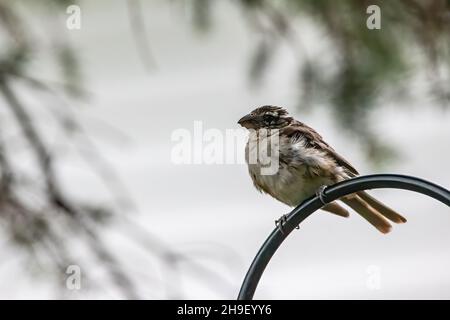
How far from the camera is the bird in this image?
1.96m

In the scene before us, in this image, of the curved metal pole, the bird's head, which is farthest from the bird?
the curved metal pole

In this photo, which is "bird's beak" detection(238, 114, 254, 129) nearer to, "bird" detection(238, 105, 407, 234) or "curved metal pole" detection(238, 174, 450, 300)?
"bird" detection(238, 105, 407, 234)

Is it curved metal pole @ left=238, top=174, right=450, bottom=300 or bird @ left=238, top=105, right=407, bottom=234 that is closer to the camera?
curved metal pole @ left=238, top=174, right=450, bottom=300

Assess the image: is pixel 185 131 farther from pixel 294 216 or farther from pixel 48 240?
pixel 294 216

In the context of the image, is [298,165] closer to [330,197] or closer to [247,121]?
[247,121]

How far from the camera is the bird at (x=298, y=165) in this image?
77.0 inches

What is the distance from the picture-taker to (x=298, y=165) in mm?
1979

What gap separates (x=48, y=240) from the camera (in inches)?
89.0

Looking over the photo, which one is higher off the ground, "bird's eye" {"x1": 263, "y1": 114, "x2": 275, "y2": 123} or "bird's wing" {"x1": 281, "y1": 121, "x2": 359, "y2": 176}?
"bird's eye" {"x1": 263, "y1": 114, "x2": 275, "y2": 123}

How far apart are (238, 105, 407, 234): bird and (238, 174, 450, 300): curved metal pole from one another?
316 millimetres

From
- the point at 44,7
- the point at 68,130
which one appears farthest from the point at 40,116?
the point at 44,7

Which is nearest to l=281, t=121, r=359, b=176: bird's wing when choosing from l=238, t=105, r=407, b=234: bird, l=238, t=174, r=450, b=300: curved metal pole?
l=238, t=105, r=407, b=234: bird

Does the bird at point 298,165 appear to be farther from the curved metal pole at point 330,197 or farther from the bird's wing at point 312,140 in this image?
the curved metal pole at point 330,197
